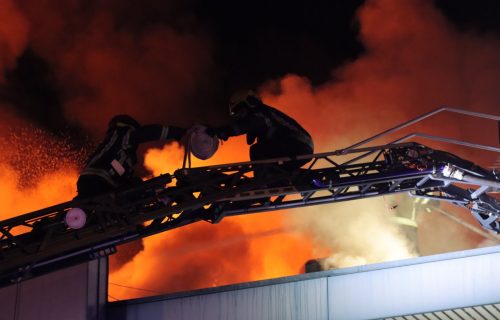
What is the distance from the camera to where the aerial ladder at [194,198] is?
204 inches

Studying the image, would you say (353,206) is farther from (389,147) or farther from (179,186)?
(179,186)

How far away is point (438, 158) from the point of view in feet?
20.0

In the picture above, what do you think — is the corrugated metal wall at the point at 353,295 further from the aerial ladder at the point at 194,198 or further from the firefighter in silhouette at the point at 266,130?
the firefighter in silhouette at the point at 266,130

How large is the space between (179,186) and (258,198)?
92cm

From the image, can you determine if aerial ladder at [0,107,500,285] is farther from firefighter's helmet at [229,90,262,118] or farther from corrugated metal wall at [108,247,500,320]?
corrugated metal wall at [108,247,500,320]

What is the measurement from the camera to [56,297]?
9.10m

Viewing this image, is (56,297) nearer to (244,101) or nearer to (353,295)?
(353,295)

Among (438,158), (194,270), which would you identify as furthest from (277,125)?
(194,270)

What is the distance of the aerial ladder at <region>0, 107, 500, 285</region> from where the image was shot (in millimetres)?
5180

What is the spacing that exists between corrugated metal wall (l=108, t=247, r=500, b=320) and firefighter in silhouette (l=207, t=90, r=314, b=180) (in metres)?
3.63

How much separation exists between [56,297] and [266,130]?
17.4ft

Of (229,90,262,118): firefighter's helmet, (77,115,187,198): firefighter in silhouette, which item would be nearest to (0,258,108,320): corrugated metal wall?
(77,115,187,198): firefighter in silhouette

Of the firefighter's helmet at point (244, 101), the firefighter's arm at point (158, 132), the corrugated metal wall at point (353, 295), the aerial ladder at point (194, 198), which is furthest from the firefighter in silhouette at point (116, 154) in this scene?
the corrugated metal wall at point (353, 295)

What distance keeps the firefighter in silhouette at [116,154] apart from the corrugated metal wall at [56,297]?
4208mm
